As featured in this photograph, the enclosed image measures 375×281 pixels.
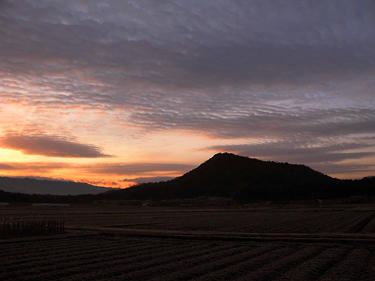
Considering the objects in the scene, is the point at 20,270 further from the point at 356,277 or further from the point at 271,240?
the point at 271,240

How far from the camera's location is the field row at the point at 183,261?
1164 cm

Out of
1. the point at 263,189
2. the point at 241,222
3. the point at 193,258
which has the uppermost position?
the point at 263,189

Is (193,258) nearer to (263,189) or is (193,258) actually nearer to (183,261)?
(183,261)

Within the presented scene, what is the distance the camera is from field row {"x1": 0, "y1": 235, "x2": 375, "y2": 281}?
458 inches

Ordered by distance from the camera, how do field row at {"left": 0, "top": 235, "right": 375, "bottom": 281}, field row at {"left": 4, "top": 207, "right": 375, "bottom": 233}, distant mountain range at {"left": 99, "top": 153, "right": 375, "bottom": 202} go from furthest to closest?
distant mountain range at {"left": 99, "top": 153, "right": 375, "bottom": 202}
field row at {"left": 4, "top": 207, "right": 375, "bottom": 233}
field row at {"left": 0, "top": 235, "right": 375, "bottom": 281}

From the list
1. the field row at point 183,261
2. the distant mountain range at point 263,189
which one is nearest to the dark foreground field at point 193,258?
the field row at point 183,261

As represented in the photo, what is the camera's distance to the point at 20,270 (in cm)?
1235

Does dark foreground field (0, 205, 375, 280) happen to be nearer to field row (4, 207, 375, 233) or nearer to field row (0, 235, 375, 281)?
field row (0, 235, 375, 281)

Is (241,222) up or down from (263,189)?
down

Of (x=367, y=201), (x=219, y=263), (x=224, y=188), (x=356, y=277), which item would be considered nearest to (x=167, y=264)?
(x=219, y=263)

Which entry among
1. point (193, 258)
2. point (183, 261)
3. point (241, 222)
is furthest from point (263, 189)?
point (183, 261)

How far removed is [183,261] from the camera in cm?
1420

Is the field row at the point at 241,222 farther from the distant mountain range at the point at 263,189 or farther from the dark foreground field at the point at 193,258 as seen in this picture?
the distant mountain range at the point at 263,189

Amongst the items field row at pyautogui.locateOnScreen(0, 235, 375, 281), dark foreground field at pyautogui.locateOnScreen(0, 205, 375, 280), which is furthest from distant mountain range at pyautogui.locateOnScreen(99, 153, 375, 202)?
field row at pyautogui.locateOnScreen(0, 235, 375, 281)
